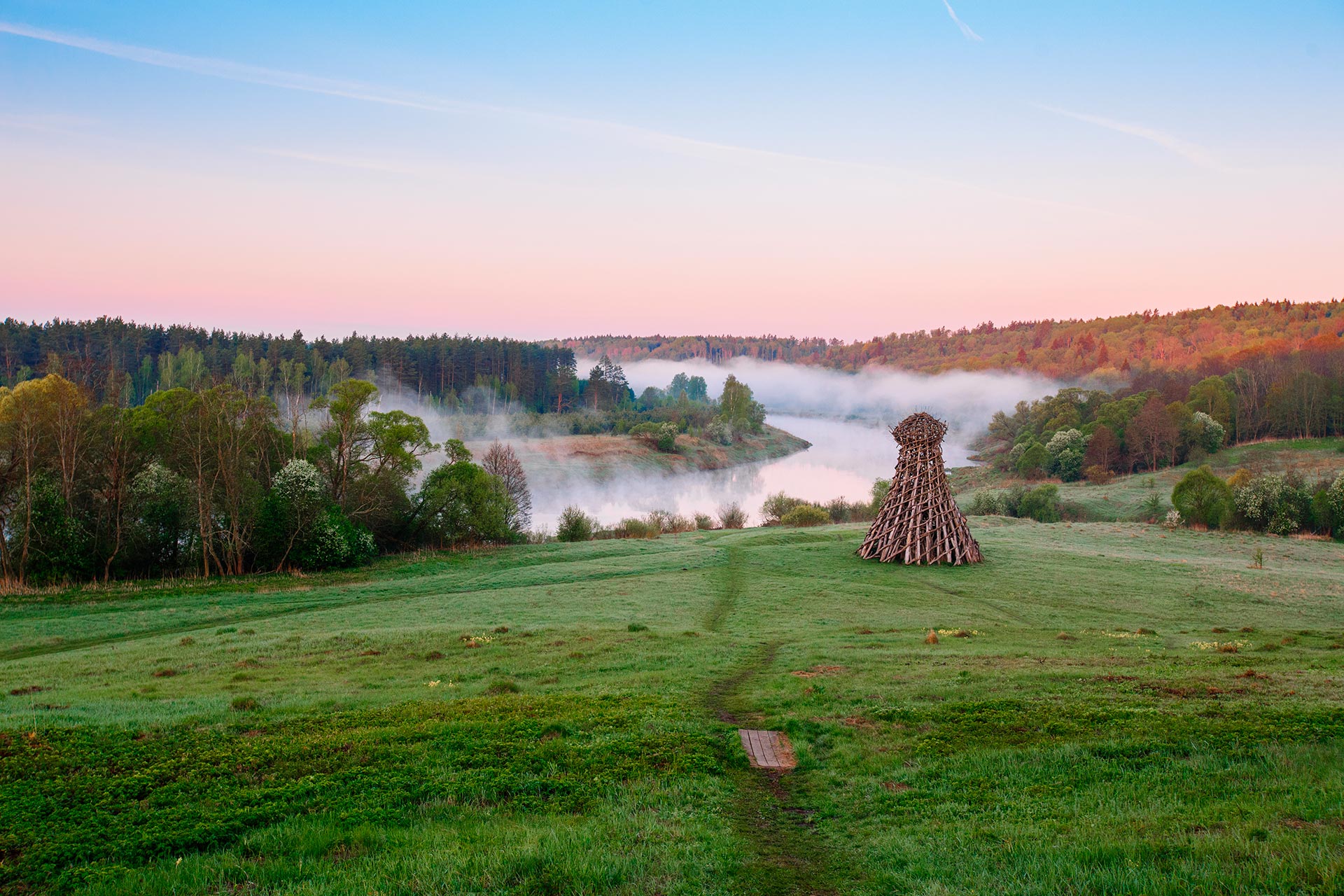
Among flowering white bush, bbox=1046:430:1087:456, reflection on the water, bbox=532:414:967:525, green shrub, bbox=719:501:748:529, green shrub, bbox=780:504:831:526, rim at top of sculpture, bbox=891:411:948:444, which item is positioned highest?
rim at top of sculpture, bbox=891:411:948:444

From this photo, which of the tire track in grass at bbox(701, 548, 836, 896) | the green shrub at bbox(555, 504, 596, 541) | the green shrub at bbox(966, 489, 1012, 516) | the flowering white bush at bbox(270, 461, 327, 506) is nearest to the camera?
the tire track in grass at bbox(701, 548, 836, 896)

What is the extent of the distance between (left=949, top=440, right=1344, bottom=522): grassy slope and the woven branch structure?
50712 mm

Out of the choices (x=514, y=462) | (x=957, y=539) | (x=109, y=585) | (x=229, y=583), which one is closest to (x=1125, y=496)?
(x=957, y=539)

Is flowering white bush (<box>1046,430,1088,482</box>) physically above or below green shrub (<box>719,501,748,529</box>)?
above

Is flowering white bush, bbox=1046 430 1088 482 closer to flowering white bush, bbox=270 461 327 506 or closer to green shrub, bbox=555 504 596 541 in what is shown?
green shrub, bbox=555 504 596 541

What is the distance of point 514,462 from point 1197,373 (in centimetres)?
14858

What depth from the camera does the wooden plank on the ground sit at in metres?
12.8

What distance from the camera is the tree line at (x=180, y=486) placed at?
44938 mm

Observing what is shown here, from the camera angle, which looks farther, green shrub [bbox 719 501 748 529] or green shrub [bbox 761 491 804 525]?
green shrub [bbox 761 491 804 525]

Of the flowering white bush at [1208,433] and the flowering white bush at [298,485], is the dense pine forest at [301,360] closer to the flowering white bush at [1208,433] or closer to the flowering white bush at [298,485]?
the flowering white bush at [298,485]

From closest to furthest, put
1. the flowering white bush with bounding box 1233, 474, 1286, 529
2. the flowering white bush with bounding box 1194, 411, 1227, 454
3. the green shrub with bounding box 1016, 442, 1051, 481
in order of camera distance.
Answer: the flowering white bush with bounding box 1233, 474, 1286, 529 < the flowering white bush with bounding box 1194, 411, 1227, 454 < the green shrub with bounding box 1016, 442, 1051, 481

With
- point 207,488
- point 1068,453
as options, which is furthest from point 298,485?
point 1068,453

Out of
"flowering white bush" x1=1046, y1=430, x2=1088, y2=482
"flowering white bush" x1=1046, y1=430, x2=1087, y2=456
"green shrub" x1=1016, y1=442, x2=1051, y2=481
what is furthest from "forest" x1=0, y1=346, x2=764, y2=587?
"flowering white bush" x1=1046, y1=430, x2=1087, y2=456

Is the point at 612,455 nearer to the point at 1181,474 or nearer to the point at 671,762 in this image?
the point at 1181,474
